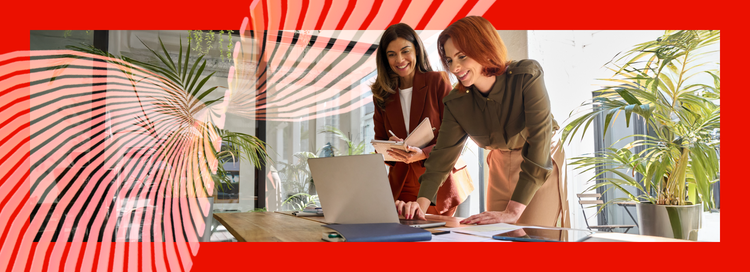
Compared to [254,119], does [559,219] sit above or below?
below

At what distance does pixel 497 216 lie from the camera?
4.53 feet

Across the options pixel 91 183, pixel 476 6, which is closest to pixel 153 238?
pixel 91 183

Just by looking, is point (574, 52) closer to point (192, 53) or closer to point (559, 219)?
point (559, 219)

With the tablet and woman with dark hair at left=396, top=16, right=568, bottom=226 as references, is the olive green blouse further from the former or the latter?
the tablet

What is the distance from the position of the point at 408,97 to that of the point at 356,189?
3.48ft

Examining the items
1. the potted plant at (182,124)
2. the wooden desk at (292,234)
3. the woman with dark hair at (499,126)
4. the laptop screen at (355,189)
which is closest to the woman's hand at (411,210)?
the woman with dark hair at (499,126)

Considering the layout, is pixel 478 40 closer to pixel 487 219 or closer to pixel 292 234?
pixel 487 219

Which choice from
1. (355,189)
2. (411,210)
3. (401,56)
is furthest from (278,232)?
(401,56)

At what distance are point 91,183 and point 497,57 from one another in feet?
11.9

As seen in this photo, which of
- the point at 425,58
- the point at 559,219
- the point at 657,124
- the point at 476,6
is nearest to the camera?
the point at 559,219

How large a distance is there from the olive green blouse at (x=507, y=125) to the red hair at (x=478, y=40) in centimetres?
10

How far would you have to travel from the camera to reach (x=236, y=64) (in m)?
4.45

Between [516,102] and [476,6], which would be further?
[476,6]

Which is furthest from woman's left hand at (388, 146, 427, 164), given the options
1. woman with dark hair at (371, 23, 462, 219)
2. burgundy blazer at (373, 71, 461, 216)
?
burgundy blazer at (373, 71, 461, 216)
